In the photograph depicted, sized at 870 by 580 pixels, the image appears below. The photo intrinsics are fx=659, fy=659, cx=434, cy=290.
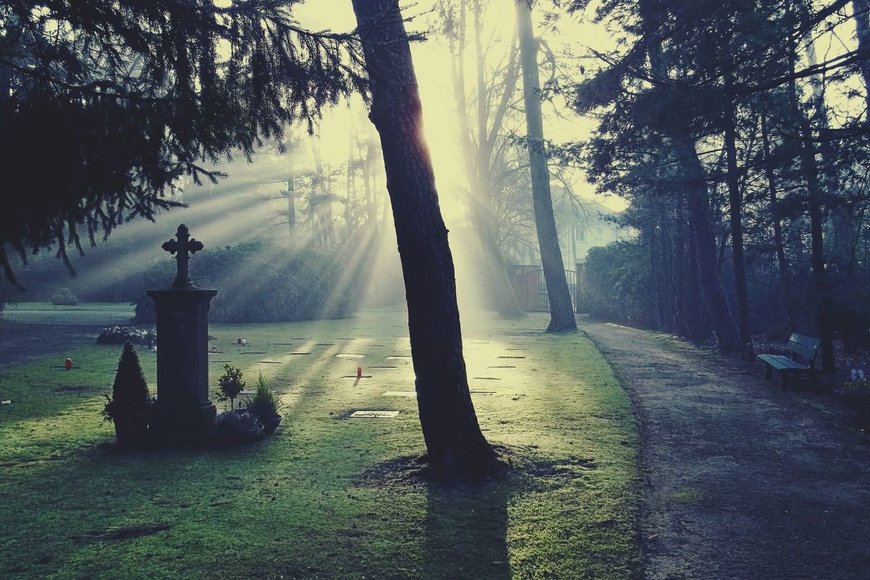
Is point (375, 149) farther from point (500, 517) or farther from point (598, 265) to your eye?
point (500, 517)

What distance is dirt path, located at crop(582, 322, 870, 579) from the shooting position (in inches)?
148

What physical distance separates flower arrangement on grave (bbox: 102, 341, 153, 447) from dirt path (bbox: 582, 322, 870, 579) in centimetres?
458

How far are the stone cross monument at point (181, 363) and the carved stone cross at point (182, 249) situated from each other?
4 centimetres

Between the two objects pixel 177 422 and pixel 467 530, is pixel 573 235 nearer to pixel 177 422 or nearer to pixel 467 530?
pixel 177 422

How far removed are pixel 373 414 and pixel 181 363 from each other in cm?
238

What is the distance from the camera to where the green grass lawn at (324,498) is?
3.68m

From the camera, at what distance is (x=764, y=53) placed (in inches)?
327

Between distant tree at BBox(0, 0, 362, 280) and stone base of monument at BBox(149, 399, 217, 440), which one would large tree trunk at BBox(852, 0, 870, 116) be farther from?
stone base of monument at BBox(149, 399, 217, 440)

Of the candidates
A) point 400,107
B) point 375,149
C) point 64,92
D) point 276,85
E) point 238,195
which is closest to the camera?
point 64,92

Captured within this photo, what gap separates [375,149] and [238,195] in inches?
615

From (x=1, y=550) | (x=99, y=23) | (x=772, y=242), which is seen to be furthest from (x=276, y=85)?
(x=772, y=242)

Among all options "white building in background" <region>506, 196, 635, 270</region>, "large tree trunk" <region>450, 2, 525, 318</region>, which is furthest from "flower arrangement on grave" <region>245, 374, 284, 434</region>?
"white building in background" <region>506, 196, 635, 270</region>

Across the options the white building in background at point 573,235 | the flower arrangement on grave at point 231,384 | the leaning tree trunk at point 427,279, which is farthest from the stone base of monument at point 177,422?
the white building in background at point 573,235

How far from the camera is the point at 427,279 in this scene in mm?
5332
